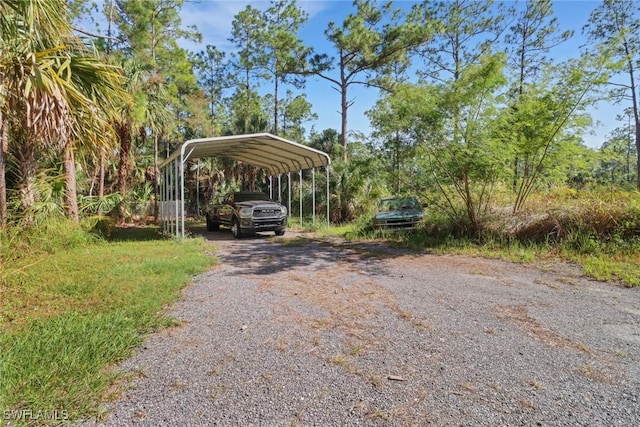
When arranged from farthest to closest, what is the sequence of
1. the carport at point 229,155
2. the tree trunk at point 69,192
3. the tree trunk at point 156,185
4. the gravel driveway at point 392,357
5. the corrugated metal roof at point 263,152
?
the tree trunk at point 156,185 → the corrugated metal roof at point 263,152 → the carport at point 229,155 → the tree trunk at point 69,192 → the gravel driveway at point 392,357

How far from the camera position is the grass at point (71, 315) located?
7.69ft

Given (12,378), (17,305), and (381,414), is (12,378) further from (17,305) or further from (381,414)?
(381,414)

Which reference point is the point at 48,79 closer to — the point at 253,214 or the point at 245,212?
the point at 253,214

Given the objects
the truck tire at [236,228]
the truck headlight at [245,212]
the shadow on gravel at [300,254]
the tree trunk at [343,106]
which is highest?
the tree trunk at [343,106]

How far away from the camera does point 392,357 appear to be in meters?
3.11

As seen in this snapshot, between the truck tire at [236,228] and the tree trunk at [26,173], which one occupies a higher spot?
the tree trunk at [26,173]

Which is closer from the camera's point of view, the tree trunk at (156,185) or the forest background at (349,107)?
the forest background at (349,107)

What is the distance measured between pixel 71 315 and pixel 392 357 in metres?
3.49

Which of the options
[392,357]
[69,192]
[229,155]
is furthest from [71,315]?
[229,155]

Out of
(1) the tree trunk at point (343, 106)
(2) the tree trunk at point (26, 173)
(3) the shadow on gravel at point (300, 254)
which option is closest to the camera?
(3) the shadow on gravel at point (300, 254)

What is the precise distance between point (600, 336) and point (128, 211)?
18796 millimetres

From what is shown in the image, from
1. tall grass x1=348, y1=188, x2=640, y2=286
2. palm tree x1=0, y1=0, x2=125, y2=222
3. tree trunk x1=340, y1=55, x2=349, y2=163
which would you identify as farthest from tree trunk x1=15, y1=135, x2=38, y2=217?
tree trunk x1=340, y1=55, x2=349, y2=163

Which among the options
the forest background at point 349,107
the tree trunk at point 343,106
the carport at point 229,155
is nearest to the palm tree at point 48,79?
the forest background at point 349,107

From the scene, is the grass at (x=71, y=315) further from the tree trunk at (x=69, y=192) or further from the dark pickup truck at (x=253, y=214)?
the dark pickup truck at (x=253, y=214)
